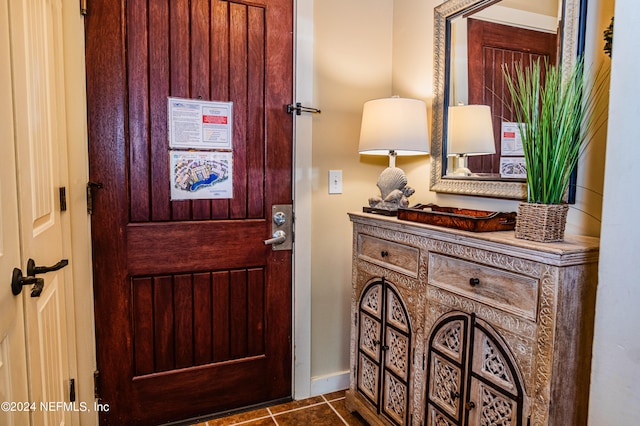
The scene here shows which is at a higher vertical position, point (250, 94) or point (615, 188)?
point (250, 94)

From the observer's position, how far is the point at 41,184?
126 cm

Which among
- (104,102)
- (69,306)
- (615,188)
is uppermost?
(104,102)

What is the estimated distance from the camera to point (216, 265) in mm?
1954

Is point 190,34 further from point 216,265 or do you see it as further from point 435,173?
point 435,173

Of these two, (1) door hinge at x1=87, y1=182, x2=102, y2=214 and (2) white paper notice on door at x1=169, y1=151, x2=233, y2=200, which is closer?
(1) door hinge at x1=87, y1=182, x2=102, y2=214

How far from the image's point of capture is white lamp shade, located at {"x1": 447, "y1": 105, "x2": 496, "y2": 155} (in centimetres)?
173

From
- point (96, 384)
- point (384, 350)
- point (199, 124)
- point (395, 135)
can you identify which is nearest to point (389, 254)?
point (384, 350)

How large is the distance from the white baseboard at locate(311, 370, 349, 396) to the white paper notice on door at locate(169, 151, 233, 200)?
1122 millimetres

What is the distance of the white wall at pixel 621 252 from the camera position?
3.28 ft

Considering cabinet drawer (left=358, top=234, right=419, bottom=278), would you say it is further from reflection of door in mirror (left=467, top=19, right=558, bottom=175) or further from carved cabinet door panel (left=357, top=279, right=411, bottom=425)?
reflection of door in mirror (left=467, top=19, right=558, bottom=175)

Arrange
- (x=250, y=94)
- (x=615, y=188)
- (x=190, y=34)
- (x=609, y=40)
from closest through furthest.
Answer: (x=615, y=188), (x=609, y=40), (x=190, y=34), (x=250, y=94)

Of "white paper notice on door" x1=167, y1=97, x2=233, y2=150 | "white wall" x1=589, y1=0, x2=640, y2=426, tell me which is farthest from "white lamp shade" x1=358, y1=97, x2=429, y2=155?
"white wall" x1=589, y1=0, x2=640, y2=426

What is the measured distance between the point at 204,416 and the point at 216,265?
2.46 ft

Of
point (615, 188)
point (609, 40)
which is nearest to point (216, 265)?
point (615, 188)
